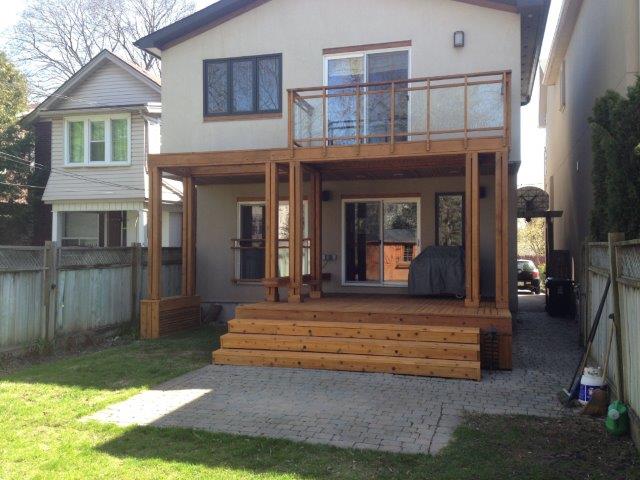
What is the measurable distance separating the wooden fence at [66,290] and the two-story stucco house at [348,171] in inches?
31.3

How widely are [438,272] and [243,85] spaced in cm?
563

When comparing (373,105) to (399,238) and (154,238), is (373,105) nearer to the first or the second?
(399,238)

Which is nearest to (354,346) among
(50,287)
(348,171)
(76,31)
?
(348,171)

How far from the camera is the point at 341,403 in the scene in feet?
20.4

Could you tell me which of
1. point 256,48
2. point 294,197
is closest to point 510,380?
point 294,197

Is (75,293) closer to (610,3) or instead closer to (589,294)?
(589,294)

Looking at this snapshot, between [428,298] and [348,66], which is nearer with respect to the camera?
[428,298]

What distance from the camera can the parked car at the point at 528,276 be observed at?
21734mm

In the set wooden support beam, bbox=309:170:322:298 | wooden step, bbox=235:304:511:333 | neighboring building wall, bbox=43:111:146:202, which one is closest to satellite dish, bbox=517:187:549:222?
wooden support beam, bbox=309:170:322:298

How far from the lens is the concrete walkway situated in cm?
525

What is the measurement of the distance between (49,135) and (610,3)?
17.3m

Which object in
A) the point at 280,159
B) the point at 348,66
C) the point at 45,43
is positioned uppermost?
the point at 45,43

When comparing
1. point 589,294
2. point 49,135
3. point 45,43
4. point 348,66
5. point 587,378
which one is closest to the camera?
point 587,378

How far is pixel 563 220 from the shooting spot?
60.0 feet
